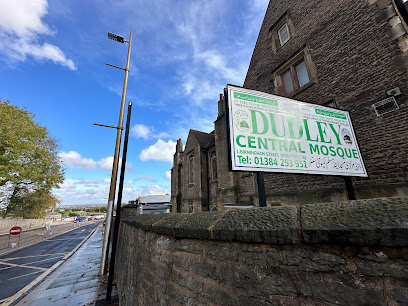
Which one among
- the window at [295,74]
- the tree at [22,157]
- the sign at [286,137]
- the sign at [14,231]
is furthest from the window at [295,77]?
the tree at [22,157]

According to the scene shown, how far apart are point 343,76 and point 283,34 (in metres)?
4.56

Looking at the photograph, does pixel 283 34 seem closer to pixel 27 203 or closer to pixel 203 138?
pixel 203 138

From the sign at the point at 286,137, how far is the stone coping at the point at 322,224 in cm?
139

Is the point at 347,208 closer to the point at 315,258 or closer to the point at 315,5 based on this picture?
the point at 315,258

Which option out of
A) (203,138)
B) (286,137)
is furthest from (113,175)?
(203,138)

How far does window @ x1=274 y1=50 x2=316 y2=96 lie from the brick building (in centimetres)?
4

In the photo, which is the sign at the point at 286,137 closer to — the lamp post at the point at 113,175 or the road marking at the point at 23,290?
the lamp post at the point at 113,175

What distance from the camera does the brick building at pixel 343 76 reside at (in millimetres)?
4961

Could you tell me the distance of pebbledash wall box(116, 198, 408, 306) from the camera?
105cm

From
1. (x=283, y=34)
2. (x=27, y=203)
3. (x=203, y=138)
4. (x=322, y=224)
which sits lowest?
(x=322, y=224)

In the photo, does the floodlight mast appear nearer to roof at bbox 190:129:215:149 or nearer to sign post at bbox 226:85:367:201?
roof at bbox 190:129:215:149

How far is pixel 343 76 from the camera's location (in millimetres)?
6203

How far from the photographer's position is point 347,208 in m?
1.29

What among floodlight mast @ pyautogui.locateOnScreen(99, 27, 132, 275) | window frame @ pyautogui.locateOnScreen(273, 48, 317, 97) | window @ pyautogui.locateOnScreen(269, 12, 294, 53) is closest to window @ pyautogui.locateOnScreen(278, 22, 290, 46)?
window @ pyautogui.locateOnScreen(269, 12, 294, 53)
